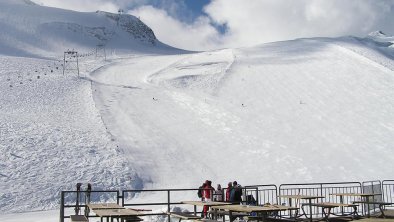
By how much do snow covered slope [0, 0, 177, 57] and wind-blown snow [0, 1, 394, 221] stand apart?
2590cm

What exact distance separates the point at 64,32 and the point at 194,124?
216 feet

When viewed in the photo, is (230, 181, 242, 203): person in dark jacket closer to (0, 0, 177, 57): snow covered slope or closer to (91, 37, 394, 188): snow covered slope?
(91, 37, 394, 188): snow covered slope

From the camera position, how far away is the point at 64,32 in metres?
87.8

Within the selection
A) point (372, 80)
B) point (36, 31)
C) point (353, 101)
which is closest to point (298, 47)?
point (372, 80)

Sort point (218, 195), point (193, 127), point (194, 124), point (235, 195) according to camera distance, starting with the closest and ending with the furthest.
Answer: point (235, 195), point (218, 195), point (193, 127), point (194, 124)

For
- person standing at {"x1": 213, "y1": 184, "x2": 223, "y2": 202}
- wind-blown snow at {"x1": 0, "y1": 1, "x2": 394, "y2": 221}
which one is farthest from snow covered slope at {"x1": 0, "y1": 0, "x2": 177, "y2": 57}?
person standing at {"x1": 213, "y1": 184, "x2": 223, "y2": 202}

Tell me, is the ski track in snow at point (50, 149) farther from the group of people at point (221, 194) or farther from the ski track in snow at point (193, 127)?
the group of people at point (221, 194)

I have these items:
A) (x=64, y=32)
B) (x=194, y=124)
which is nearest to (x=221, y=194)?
(x=194, y=124)

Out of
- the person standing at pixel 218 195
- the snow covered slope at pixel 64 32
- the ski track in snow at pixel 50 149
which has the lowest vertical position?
the person standing at pixel 218 195

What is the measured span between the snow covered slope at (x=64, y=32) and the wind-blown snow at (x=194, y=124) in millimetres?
25898

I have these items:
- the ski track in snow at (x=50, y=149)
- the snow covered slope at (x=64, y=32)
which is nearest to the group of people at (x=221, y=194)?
the ski track in snow at (x=50, y=149)

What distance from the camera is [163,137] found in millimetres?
26969

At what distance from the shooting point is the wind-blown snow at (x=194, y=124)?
71.0 ft

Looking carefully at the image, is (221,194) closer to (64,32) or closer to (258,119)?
(258,119)
